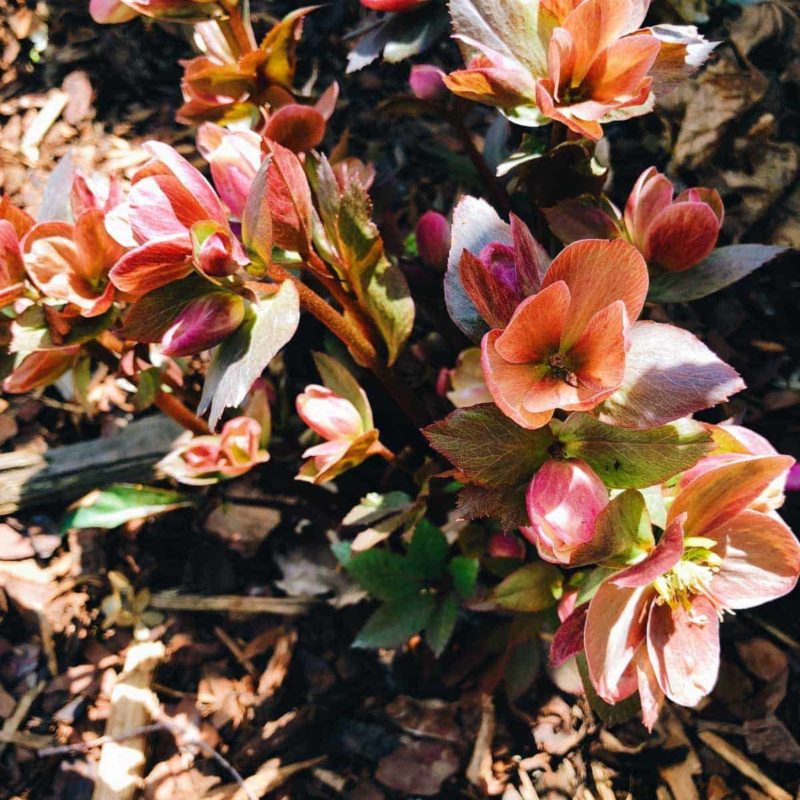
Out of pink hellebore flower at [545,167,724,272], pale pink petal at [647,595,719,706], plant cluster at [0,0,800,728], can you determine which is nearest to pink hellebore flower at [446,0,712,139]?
plant cluster at [0,0,800,728]

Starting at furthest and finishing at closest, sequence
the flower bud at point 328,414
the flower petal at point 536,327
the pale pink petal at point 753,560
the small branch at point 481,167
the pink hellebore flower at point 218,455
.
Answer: the small branch at point 481,167 → the pink hellebore flower at point 218,455 → the flower bud at point 328,414 → the pale pink petal at point 753,560 → the flower petal at point 536,327

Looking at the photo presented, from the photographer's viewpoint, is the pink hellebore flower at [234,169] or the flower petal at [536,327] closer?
Answer: the flower petal at [536,327]

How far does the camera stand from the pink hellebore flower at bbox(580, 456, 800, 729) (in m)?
0.60

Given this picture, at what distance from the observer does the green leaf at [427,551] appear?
0.99 metres

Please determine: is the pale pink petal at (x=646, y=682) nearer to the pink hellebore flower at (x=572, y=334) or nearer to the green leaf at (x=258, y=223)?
the pink hellebore flower at (x=572, y=334)

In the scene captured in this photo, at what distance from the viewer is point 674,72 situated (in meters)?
0.72

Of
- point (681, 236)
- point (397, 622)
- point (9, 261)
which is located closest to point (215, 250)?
point (9, 261)

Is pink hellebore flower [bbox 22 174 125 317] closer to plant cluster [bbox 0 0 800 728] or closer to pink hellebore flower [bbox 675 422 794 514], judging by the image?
plant cluster [bbox 0 0 800 728]

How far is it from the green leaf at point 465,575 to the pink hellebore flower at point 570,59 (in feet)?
1.83

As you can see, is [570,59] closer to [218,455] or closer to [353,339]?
[353,339]

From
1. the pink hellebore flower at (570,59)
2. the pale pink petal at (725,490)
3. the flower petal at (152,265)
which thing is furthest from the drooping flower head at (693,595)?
the flower petal at (152,265)

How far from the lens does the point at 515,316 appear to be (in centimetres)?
52

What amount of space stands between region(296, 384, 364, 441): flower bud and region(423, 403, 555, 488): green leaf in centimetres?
26

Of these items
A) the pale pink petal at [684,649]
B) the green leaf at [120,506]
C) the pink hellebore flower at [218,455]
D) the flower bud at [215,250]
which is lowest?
the green leaf at [120,506]
